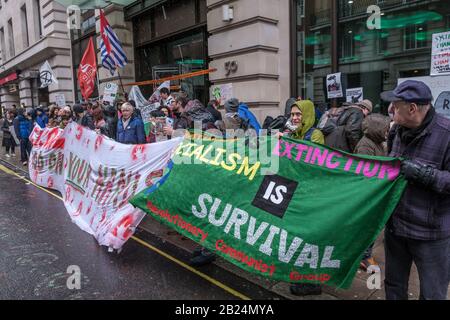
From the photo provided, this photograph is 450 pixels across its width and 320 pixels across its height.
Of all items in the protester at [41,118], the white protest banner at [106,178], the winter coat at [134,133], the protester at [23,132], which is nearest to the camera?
the white protest banner at [106,178]

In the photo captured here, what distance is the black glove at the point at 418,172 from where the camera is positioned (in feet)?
7.71

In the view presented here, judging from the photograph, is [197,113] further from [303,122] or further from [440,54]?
[440,54]

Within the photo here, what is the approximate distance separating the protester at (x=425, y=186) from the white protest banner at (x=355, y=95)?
4.94 metres

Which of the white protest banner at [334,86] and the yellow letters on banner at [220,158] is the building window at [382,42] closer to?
the white protest banner at [334,86]

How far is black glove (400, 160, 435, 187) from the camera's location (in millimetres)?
2350

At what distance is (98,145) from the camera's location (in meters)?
5.16

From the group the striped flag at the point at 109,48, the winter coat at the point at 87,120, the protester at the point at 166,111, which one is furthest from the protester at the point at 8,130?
the protester at the point at 166,111

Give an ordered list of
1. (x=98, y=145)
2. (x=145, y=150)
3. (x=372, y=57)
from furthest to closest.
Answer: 1. (x=372, y=57)
2. (x=98, y=145)
3. (x=145, y=150)

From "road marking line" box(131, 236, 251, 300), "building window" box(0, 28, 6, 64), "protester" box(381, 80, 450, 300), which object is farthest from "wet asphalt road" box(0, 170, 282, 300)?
"building window" box(0, 28, 6, 64)

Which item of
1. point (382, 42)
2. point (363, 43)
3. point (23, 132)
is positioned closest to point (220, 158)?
point (382, 42)

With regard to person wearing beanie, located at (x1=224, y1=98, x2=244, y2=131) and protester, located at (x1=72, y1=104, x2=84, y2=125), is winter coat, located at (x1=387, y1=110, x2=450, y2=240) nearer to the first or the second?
person wearing beanie, located at (x1=224, y1=98, x2=244, y2=131)

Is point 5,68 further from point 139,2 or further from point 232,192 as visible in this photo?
point 232,192

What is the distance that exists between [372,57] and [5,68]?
27.0 meters
